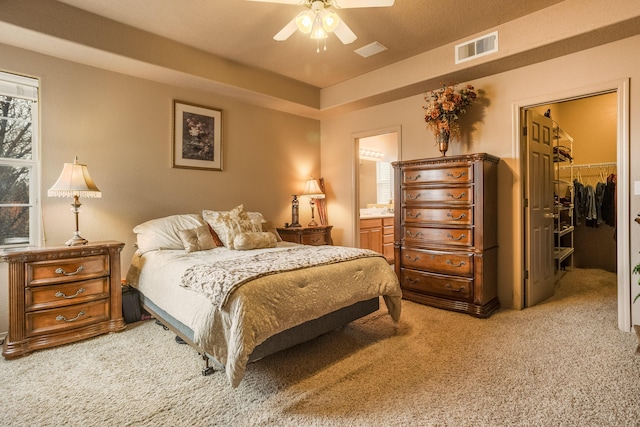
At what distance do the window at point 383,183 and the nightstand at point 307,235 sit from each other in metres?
2.43

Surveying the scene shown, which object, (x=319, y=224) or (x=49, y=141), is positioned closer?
(x=49, y=141)

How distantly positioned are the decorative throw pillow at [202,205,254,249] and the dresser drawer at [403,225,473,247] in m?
1.78

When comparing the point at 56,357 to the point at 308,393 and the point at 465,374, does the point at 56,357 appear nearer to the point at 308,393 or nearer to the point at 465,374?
the point at 308,393

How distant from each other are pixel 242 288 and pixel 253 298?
86mm

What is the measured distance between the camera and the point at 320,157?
5293 mm

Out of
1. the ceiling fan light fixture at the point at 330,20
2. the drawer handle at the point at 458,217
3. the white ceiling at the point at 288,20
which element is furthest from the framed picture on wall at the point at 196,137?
the drawer handle at the point at 458,217

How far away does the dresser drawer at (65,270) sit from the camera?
250cm

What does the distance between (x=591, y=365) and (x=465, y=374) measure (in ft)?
2.96

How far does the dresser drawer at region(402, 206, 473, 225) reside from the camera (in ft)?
10.8

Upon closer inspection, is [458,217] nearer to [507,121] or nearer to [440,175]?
[440,175]

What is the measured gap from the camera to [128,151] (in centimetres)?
345

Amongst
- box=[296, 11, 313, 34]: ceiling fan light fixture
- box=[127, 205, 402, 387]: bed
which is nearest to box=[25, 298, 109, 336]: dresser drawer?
box=[127, 205, 402, 387]: bed

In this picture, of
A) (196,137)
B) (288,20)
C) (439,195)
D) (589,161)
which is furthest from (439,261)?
(589,161)

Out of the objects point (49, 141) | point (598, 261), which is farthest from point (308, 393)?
point (598, 261)
